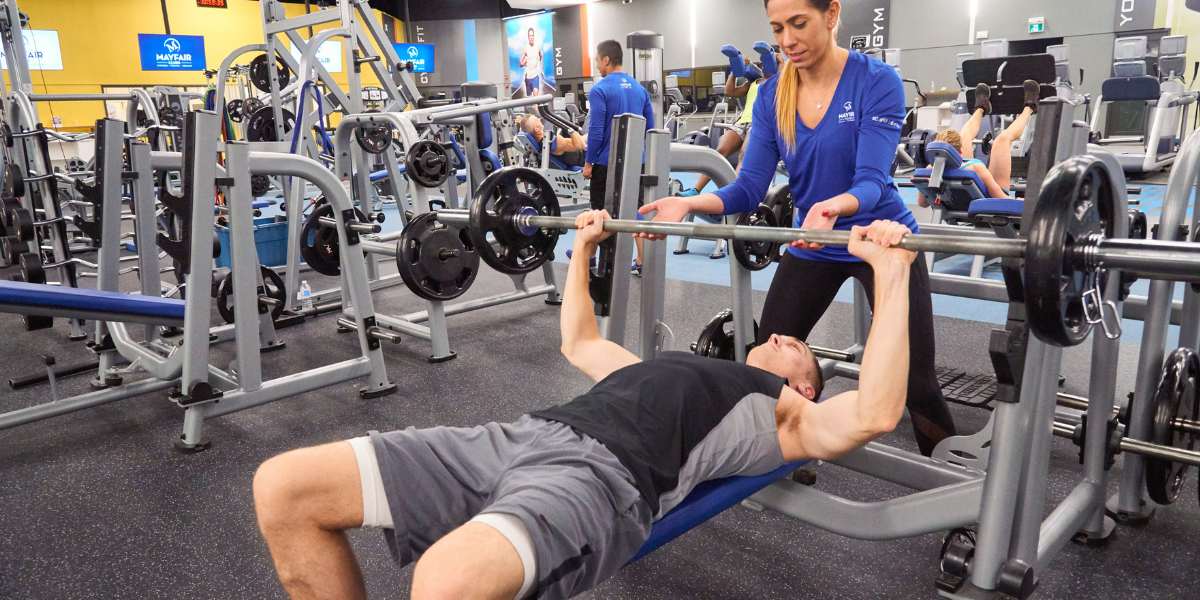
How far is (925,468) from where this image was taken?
1.71 m

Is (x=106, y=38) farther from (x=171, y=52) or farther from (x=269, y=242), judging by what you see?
(x=269, y=242)

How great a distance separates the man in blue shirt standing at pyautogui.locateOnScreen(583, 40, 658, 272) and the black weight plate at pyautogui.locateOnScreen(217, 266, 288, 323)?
161cm

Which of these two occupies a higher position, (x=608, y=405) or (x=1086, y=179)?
(x=1086, y=179)

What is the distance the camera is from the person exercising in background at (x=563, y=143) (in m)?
6.04

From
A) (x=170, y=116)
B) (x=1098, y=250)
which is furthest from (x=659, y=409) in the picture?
(x=170, y=116)

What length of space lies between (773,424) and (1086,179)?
63cm

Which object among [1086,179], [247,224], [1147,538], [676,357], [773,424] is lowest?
[1147,538]

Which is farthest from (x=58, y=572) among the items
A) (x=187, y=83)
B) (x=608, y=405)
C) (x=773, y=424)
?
(x=187, y=83)

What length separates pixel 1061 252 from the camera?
0.97 m

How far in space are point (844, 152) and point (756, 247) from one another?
0.61 m

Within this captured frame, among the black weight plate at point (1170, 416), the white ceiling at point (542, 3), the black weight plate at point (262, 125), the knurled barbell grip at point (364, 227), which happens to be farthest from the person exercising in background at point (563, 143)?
the white ceiling at point (542, 3)

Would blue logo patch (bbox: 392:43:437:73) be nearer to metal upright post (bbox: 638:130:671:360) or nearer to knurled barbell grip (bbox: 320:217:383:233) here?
knurled barbell grip (bbox: 320:217:383:233)

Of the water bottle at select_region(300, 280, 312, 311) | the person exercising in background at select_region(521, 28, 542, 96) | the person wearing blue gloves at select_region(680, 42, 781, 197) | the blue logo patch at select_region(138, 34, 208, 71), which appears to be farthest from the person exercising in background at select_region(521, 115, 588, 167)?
the person exercising in background at select_region(521, 28, 542, 96)

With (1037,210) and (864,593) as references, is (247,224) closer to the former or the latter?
(864,593)
